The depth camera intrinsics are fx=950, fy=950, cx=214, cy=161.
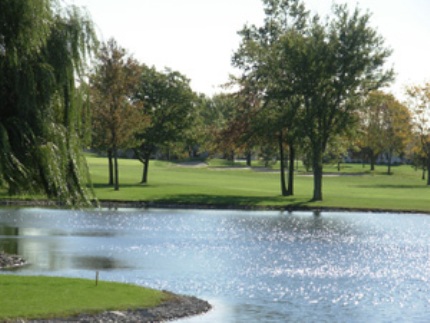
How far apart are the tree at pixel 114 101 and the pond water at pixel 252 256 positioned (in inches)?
693

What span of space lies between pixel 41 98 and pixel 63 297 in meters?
7.45

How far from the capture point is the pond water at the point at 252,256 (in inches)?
1294

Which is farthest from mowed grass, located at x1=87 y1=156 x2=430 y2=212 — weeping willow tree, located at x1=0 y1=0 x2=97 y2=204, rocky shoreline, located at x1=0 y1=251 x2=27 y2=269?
weeping willow tree, located at x1=0 y1=0 x2=97 y2=204

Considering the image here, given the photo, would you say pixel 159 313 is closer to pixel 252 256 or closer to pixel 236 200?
pixel 252 256

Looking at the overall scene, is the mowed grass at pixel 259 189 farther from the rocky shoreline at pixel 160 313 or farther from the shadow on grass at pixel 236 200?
the rocky shoreline at pixel 160 313

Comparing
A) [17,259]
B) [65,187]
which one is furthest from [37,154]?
[17,259]

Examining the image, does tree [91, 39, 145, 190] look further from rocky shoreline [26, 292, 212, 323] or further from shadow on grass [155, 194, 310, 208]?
rocky shoreline [26, 292, 212, 323]

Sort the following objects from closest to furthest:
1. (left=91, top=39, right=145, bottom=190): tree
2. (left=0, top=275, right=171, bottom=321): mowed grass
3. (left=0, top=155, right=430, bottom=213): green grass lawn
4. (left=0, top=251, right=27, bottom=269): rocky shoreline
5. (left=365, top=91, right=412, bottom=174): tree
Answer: (left=0, top=275, right=171, bottom=321): mowed grass, (left=0, top=251, right=27, bottom=269): rocky shoreline, (left=0, top=155, right=430, bottom=213): green grass lawn, (left=91, top=39, right=145, bottom=190): tree, (left=365, top=91, right=412, bottom=174): tree

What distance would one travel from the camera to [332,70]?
276 feet

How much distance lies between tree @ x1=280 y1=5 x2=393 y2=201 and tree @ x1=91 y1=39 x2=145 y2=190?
15.9 metres

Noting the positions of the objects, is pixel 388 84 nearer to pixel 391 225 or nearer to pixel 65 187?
pixel 391 225

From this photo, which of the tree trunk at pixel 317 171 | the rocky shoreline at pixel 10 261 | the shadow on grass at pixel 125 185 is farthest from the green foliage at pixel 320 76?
the rocky shoreline at pixel 10 261

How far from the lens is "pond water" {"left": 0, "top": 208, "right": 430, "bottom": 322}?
108ft

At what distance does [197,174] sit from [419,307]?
9437 centimetres
